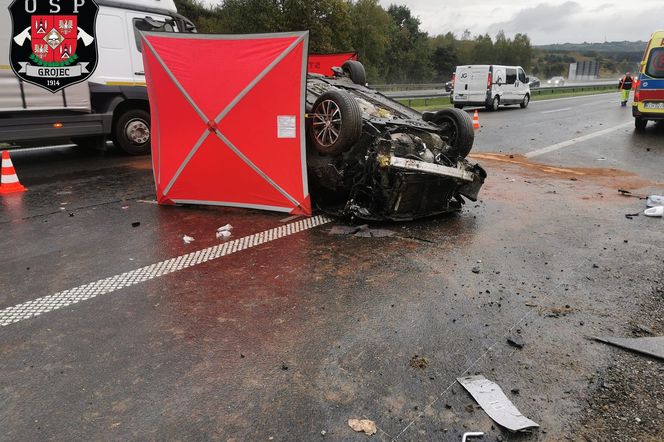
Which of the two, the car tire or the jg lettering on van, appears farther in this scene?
the jg lettering on van

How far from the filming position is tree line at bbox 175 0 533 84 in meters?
34.5

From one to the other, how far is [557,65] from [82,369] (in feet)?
330

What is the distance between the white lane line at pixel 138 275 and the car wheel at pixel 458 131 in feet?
6.80

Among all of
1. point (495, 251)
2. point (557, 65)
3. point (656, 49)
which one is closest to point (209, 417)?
point (495, 251)

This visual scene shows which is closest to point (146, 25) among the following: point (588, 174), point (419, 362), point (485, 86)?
point (588, 174)

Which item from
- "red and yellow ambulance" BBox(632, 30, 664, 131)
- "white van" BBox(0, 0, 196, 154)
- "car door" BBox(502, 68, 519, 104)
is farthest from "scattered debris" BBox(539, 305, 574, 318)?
"car door" BBox(502, 68, 519, 104)

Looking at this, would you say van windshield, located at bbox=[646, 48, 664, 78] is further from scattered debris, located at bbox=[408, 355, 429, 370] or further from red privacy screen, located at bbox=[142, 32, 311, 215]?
scattered debris, located at bbox=[408, 355, 429, 370]

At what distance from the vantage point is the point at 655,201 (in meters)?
6.60

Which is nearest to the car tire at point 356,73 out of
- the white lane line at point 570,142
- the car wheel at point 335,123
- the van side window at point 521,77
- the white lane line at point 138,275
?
the car wheel at point 335,123

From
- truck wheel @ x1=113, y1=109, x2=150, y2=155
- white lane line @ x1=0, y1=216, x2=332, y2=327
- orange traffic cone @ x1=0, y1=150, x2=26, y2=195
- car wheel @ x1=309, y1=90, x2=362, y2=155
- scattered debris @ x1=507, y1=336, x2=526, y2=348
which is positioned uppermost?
car wheel @ x1=309, y1=90, x2=362, y2=155

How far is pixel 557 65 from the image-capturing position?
89000 mm

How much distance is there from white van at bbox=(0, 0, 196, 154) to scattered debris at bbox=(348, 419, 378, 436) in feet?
26.7

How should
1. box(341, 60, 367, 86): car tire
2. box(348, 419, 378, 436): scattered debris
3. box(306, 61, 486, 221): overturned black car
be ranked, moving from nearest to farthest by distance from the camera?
box(348, 419, 378, 436): scattered debris, box(306, 61, 486, 221): overturned black car, box(341, 60, 367, 86): car tire

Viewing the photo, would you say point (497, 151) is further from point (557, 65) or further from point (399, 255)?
point (557, 65)
